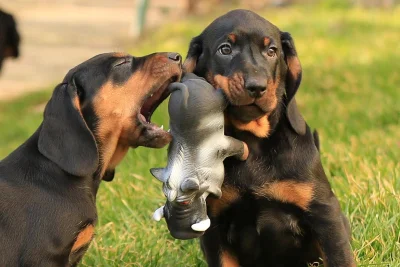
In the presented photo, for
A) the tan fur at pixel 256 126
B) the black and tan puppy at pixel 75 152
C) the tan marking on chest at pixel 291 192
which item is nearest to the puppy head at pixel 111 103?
the black and tan puppy at pixel 75 152

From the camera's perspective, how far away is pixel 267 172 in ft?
14.1

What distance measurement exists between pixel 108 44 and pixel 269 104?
12.2 meters

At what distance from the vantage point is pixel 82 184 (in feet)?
13.8

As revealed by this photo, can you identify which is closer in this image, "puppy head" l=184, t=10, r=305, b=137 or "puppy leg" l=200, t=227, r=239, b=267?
"puppy head" l=184, t=10, r=305, b=137

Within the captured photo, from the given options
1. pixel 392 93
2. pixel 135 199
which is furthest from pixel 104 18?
pixel 135 199

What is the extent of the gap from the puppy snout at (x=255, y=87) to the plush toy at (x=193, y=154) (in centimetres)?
15

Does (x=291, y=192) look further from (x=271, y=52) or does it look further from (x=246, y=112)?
(x=271, y=52)

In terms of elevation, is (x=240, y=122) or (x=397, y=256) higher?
(x=240, y=122)

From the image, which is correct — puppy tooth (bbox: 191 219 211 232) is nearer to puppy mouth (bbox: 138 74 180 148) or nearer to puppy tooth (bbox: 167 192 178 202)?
puppy tooth (bbox: 167 192 178 202)

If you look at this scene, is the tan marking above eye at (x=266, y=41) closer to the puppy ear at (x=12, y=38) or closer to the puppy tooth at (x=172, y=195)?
the puppy tooth at (x=172, y=195)

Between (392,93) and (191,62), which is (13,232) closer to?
(191,62)

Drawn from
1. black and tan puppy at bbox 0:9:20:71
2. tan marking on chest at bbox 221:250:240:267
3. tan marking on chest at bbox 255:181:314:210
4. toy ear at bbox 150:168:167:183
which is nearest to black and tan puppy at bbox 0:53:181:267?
toy ear at bbox 150:168:167:183

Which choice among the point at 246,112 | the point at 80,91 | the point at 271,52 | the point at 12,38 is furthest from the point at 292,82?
the point at 12,38

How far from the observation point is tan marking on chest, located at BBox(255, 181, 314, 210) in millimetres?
4230
